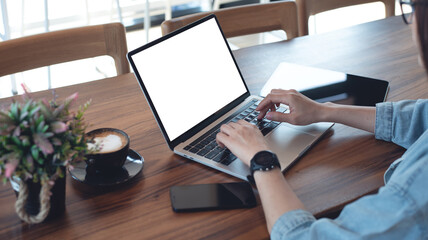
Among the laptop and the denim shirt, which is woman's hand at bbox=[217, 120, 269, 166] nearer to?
the laptop

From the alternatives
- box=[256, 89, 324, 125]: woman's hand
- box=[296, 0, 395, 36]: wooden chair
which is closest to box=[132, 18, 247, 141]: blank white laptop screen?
box=[256, 89, 324, 125]: woman's hand

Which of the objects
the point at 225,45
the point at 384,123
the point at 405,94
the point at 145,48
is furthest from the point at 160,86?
the point at 405,94

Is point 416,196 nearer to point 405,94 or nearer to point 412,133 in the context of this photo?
point 412,133

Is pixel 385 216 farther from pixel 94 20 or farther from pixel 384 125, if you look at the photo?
pixel 94 20

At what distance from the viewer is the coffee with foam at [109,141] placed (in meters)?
0.91

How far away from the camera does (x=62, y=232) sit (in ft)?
2.66

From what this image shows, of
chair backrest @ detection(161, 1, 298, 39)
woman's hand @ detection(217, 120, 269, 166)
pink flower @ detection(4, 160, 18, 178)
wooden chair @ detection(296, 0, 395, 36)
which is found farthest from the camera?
wooden chair @ detection(296, 0, 395, 36)

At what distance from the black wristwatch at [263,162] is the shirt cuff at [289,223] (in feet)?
0.40

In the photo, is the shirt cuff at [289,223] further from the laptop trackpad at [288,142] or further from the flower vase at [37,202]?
the flower vase at [37,202]

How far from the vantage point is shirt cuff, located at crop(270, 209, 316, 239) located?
77 cm

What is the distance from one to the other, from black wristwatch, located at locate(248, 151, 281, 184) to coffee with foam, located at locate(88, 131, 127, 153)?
0.26 metres

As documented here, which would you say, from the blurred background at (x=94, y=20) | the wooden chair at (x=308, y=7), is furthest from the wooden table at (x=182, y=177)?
the blurred background at (x=94, y=20)

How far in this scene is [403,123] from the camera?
1.06 meters

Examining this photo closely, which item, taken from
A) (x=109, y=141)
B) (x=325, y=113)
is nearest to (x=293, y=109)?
(x=325, y=113)
